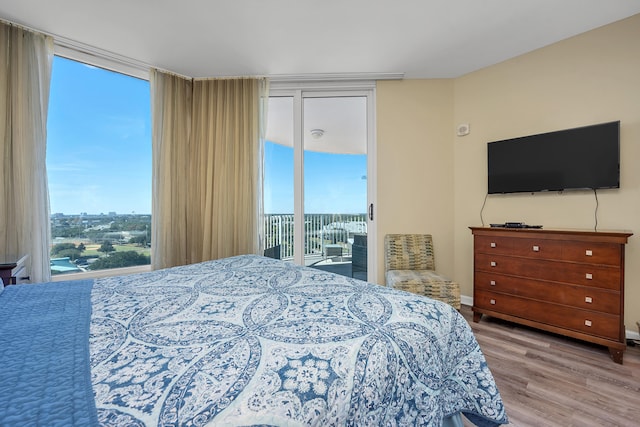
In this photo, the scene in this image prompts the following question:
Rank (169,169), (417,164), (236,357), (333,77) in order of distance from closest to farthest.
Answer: (236,357)
(169,169)
(333,77)
(417,164)

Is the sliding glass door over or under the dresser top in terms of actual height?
over

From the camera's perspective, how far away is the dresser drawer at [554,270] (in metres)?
1.95

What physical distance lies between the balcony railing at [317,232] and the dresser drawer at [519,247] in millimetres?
1266

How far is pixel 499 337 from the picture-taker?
7.59 feet

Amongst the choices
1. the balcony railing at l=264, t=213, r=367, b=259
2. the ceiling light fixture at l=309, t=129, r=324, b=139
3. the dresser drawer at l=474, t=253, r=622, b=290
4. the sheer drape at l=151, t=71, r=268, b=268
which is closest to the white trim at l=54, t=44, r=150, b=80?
the sheer drape at l=151, t=71, r=268, b=268

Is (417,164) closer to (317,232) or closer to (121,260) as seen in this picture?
(317,232)

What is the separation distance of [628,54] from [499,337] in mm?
Result: 2562

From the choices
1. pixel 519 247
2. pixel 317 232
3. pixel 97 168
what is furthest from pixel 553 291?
pixel 97 168

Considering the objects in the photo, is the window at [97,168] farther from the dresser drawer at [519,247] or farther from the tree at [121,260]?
the dresser drawer at [519,247]

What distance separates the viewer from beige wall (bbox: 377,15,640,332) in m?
2.21

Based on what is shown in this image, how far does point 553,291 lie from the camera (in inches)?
86.2

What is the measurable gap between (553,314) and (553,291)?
0.61 ft

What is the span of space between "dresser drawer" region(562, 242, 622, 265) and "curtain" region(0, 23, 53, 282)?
4.27 meters

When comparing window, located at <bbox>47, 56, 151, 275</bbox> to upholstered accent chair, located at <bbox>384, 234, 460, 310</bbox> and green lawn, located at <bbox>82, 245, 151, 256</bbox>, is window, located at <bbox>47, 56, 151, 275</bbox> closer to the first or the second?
green lawn, located at <bbox>82, 245, 151, 256</bbox>
